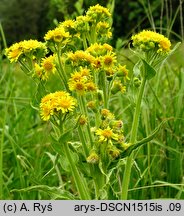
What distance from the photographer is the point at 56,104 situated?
132 cm

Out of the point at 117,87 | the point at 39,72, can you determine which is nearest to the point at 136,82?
the point at 117,87

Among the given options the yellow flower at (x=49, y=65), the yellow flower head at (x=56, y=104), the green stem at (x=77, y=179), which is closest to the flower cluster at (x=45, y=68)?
the yellow flower at (x=49, y=65)

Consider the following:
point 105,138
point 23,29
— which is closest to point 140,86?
point 105,138

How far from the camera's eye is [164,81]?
10.9ft

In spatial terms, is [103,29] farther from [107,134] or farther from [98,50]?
[107,134]

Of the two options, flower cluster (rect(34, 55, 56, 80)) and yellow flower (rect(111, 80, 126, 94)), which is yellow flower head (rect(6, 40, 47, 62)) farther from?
yellow flower (rect(111, 80, 126, 94))

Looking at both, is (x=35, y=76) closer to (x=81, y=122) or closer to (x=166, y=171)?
(x=81, y=122)

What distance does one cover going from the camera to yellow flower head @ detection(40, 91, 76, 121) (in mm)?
1317

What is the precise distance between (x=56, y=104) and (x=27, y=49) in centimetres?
23

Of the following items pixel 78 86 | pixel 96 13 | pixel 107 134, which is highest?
pixel 96 13

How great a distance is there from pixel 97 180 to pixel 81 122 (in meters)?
0.19

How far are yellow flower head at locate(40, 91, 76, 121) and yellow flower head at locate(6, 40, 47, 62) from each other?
18cm

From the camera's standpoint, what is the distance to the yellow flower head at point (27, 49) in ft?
4.79

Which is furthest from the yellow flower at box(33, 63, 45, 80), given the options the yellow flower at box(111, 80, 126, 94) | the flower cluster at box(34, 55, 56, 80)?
the yellow flower at box(111, 80, 126, 94)
